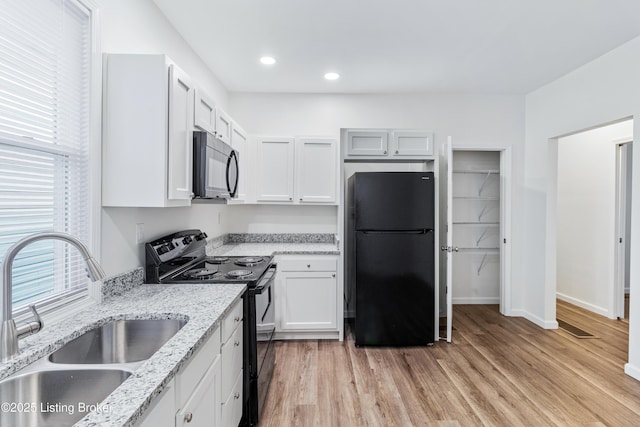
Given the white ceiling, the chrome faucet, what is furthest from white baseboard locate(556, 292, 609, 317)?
the chrome faucet

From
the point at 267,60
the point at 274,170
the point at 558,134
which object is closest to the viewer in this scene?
the point at 267,60

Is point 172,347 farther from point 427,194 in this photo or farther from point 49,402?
point 427,194

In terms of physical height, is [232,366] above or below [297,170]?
below

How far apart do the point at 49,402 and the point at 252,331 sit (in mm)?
1074

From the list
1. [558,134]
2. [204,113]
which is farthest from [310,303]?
[558,134]

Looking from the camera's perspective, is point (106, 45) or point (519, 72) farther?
point (519, 72)

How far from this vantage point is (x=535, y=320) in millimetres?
3875

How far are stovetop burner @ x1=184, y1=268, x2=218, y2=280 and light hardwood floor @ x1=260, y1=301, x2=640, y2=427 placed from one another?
3.15ft

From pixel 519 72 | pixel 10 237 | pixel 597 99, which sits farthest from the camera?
pixel 519 72

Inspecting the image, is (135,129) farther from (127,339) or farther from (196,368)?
(196,368)

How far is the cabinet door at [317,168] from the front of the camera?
3.67 metres

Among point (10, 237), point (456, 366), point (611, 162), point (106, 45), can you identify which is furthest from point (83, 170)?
point (611, 162)

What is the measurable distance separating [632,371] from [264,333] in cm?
286

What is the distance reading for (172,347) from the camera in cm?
116
